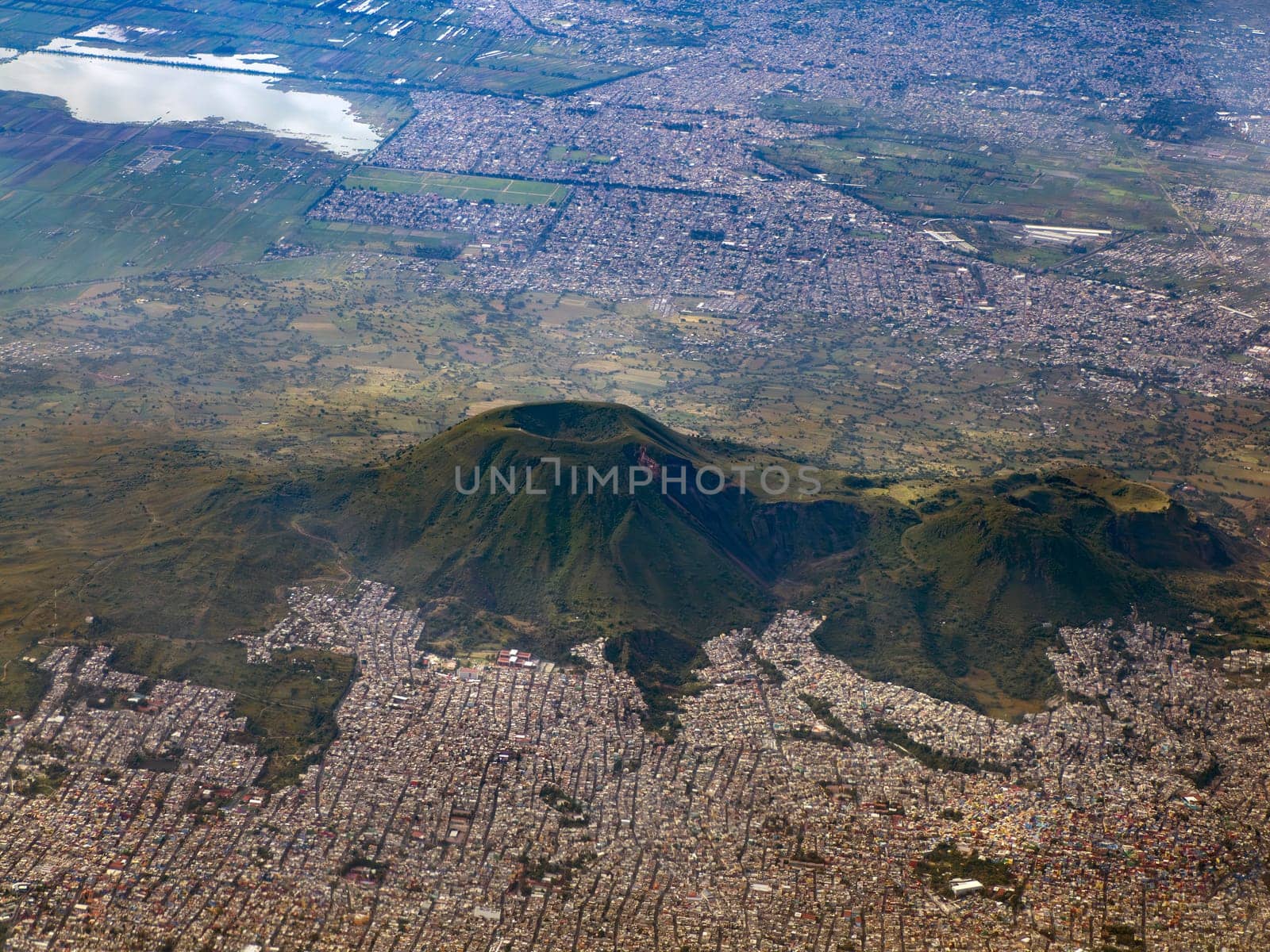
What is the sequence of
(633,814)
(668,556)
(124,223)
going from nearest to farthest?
(633,814) < (668,556) < (124,223)

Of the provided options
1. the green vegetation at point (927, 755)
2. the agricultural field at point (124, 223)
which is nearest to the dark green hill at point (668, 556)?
the green vegetation at point (927, 755)

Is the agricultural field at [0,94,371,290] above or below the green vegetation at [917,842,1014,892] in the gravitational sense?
below

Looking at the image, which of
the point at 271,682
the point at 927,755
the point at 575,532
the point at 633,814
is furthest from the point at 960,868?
the point at 271,682

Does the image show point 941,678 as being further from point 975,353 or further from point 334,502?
point 975,353

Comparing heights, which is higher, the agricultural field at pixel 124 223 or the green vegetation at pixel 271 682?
the green vegetation at pixel 271 682

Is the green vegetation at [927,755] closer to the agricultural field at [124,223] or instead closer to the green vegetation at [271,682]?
the green vegetation at [271,682]

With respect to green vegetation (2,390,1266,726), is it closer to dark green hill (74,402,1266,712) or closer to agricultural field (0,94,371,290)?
dark green hill (74,402,1266,712)

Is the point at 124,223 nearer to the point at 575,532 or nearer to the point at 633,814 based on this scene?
the point at 575,532

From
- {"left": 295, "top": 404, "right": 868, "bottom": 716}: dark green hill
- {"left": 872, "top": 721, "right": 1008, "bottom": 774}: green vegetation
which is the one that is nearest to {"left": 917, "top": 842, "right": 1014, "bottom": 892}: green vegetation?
{"left": 872, "top": 721, "right": 1008, "bottom": 774}: green vegetation

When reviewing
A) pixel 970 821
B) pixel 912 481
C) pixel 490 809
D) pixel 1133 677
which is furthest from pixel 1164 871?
pixel 912 481

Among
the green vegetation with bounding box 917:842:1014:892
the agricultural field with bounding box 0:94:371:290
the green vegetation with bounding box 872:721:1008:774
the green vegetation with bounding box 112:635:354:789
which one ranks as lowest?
the agricultural field with bounding box 0:94:371:290

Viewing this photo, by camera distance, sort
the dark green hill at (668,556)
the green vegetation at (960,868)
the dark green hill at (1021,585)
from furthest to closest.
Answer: the dark green hill at (668,556) → the dark green hill at (1021,585) → the green vegetation at (960,868)

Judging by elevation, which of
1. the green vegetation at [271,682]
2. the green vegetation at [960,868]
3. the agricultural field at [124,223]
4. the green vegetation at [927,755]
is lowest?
the agricultural field at [124,223]
